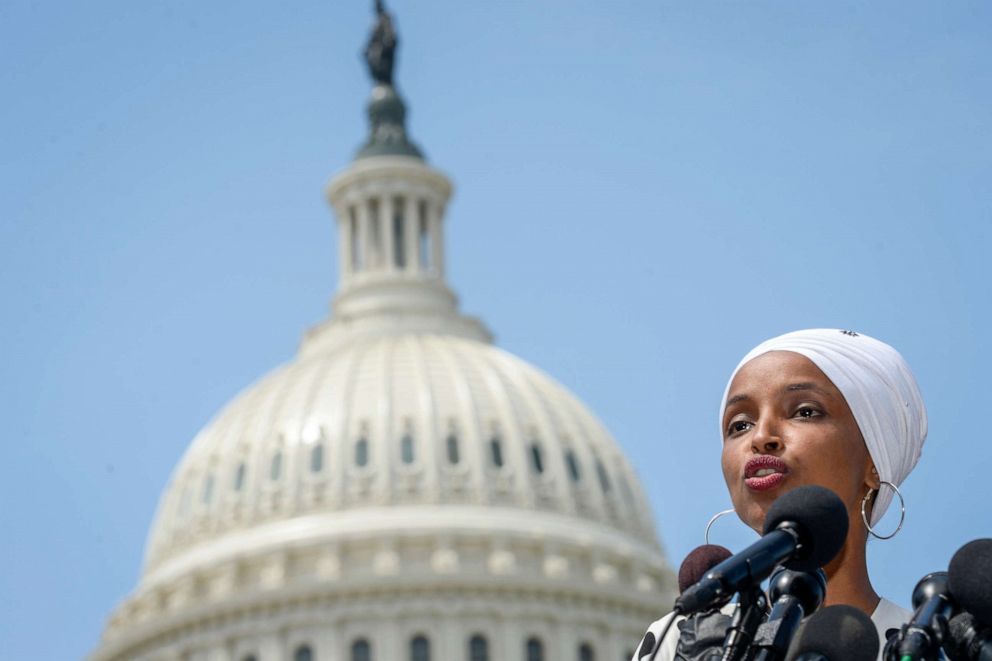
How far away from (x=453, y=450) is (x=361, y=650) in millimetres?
10048

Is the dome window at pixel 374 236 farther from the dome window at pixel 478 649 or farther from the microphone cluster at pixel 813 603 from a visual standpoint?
the microphone cluster at pixel 813 603

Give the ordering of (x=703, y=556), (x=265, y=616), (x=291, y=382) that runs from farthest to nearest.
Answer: (x=291, y=382) → (x=265, y=616) → (x=703, y=556)

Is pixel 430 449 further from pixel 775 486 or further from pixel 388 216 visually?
pixel 775 486

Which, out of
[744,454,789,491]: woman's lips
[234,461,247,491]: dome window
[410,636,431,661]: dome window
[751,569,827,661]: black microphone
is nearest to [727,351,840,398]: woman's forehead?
[744,454,789,491]: woman's lips

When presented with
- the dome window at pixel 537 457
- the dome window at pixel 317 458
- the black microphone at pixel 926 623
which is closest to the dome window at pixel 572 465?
the dome window at pixel 537 457

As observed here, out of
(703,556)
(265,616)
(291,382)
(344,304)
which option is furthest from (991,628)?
(344,304)

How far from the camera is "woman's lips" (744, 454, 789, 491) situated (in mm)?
8172

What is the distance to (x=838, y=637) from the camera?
6848mm

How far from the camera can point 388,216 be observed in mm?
114125

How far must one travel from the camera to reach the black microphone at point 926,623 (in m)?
6.73

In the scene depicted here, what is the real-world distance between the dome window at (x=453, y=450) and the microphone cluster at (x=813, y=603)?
9230 cm

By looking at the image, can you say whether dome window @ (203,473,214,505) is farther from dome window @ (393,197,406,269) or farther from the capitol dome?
dome window @ (393,197,406,269)

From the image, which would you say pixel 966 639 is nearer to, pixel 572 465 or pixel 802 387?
pixel 802 387

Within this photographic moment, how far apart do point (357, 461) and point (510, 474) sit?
20.5 feet
